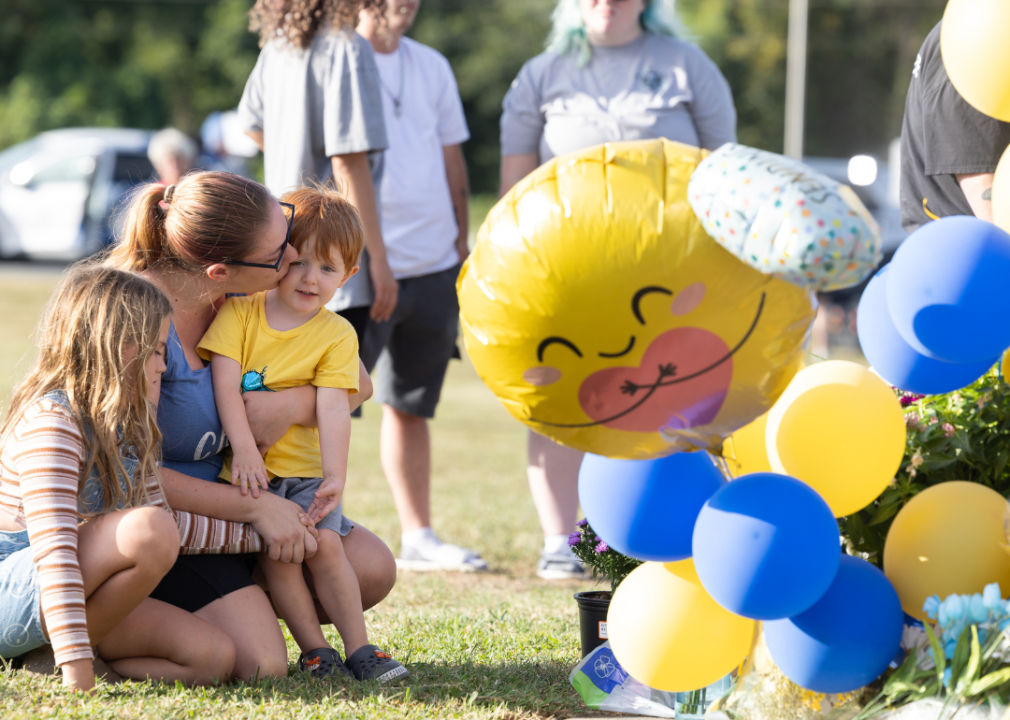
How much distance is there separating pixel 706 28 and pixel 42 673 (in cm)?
2906

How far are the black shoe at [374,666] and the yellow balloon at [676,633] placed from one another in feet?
2.16

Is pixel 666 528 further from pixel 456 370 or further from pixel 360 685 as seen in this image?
pixel 456 370

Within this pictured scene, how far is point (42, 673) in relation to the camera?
94.3 inches

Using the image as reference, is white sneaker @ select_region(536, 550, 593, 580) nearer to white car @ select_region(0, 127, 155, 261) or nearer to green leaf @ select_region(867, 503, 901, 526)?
green leaf @ select_region(867, 503, 901, 526)

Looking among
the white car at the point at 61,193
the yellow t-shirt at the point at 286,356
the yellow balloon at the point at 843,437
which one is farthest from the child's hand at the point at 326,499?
the white car at the point at 61,193

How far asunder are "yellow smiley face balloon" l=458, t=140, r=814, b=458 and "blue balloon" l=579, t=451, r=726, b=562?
11 centimetres

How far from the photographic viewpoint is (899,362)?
1.94 m

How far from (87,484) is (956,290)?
1763 millimetres

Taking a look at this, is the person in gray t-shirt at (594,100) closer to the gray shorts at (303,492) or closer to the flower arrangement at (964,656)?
the gray shorts at (303,492)

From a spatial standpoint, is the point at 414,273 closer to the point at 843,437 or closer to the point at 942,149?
the point at 942,149

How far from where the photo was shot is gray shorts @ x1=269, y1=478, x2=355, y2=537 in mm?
2594

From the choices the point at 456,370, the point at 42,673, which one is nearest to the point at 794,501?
the point at 42,673

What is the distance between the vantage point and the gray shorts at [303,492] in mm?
2594

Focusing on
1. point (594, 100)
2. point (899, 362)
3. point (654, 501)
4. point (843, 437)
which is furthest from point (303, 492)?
point (594, 100)
